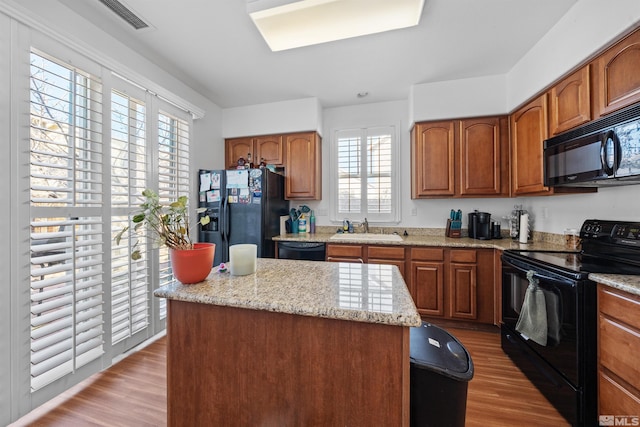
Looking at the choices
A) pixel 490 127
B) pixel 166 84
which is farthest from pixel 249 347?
pixel 490 127

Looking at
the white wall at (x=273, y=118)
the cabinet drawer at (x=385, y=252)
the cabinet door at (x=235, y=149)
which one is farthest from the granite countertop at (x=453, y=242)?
the white wall at (x=273, y=118)

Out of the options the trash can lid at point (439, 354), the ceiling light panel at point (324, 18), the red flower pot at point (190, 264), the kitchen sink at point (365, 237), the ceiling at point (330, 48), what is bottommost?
the trash can lid at point (439, 354)

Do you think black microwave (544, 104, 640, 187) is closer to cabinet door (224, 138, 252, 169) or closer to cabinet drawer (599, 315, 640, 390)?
cabinet drawer (599, 315, 640, 390)

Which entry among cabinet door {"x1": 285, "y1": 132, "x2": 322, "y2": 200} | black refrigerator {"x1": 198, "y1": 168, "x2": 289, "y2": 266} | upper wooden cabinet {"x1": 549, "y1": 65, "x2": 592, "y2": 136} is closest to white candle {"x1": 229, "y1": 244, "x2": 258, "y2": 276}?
black refrigerator {"x1": 198, "y1": 168, "x2": 289, "y2": 266}

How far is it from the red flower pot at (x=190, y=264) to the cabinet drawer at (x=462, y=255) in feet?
7.74

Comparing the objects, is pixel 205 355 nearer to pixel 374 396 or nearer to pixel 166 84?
pixel 374 396

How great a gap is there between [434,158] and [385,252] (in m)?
1.23

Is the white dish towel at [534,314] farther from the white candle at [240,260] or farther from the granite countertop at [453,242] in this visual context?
the white candle at [240,260]

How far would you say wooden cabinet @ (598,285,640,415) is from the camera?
3.82 feet

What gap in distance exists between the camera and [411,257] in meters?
2.68

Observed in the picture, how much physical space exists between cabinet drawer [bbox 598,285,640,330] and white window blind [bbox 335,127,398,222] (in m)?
2.12

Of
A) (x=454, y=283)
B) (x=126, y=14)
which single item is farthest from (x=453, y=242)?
(x=126, y=14)

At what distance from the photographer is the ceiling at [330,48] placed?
181 centimetres

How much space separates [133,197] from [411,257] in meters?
2.73
